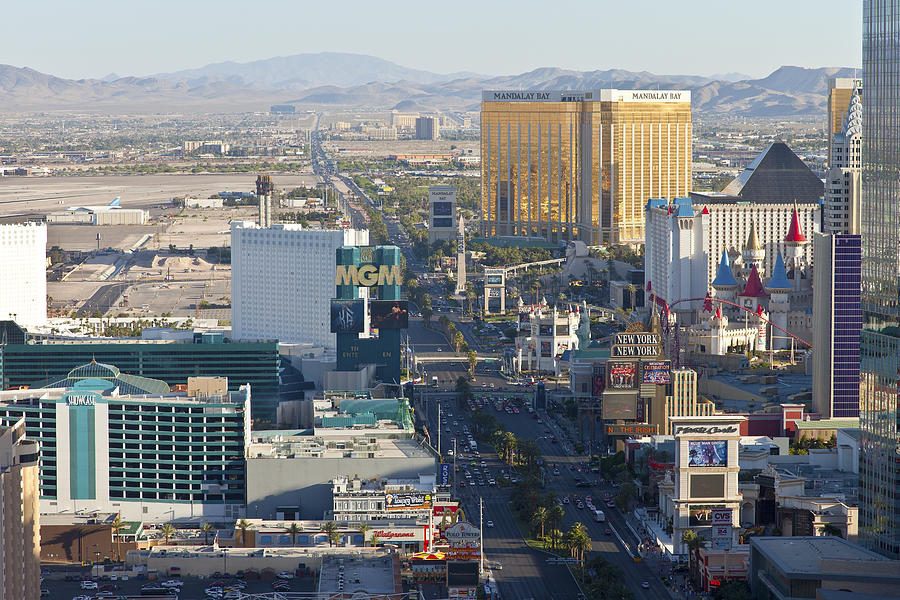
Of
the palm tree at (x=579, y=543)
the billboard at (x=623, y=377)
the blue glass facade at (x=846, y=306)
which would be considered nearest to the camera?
the palm tree at (x=579, y=543)

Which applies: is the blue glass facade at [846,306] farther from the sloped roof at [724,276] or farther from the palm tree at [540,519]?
the sloped roof at [724,276]

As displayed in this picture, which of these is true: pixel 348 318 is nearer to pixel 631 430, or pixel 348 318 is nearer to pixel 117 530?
pixel 631 430

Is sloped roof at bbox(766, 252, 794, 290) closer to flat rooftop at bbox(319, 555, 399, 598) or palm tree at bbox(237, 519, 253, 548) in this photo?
palm tree at bbox(237, 519, 253, 548)

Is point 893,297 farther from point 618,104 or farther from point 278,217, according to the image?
point 278,217

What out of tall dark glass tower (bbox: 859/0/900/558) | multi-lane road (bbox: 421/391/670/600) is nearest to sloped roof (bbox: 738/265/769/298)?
multi-lane road (bbox: 421/391/670/600)

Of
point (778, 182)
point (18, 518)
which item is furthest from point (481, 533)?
point (778, 182)

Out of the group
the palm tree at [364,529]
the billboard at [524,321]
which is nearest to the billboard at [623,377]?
the palm tree at [364,529]
